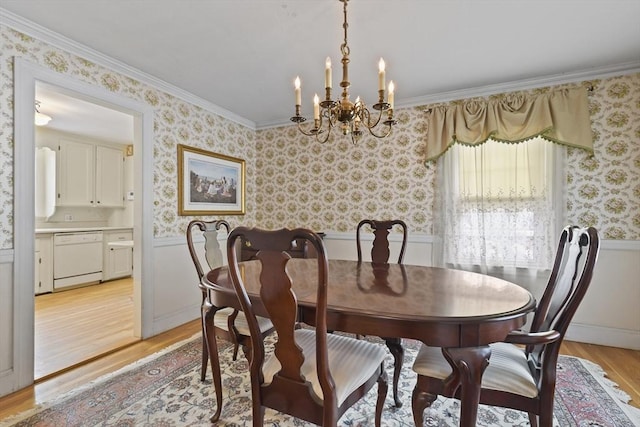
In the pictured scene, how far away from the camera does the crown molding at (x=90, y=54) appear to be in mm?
1997

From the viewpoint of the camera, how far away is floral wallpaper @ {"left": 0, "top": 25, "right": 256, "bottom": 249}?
78.5 inches

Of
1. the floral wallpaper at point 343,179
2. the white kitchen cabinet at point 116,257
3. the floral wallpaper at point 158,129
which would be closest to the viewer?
the floral wallpaper at point 158,129

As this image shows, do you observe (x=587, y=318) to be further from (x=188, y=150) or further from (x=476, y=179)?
(x=188, y=150)

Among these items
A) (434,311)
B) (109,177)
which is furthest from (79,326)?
(434,311)

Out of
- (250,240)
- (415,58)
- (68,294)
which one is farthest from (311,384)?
(68,294)

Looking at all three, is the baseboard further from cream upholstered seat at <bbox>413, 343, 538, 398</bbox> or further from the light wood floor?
cream upholstered seat at <bbox>413, 343, 538, 398</bbox>

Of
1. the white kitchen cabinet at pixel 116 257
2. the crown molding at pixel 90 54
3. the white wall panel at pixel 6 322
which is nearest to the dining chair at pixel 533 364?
the white wall panel at pixel 6 322

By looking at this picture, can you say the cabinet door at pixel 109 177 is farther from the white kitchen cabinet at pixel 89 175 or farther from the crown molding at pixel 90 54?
the crown molding at pixel 90 54

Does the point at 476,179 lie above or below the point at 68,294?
above

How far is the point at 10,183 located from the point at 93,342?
1.50m

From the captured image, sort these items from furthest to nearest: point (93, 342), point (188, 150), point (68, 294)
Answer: point (68, 294)
point (188, 150)
point (93, 342)

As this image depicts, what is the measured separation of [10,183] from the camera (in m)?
2.02

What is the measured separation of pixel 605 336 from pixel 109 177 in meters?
6.84

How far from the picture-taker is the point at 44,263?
4305 millimetres
